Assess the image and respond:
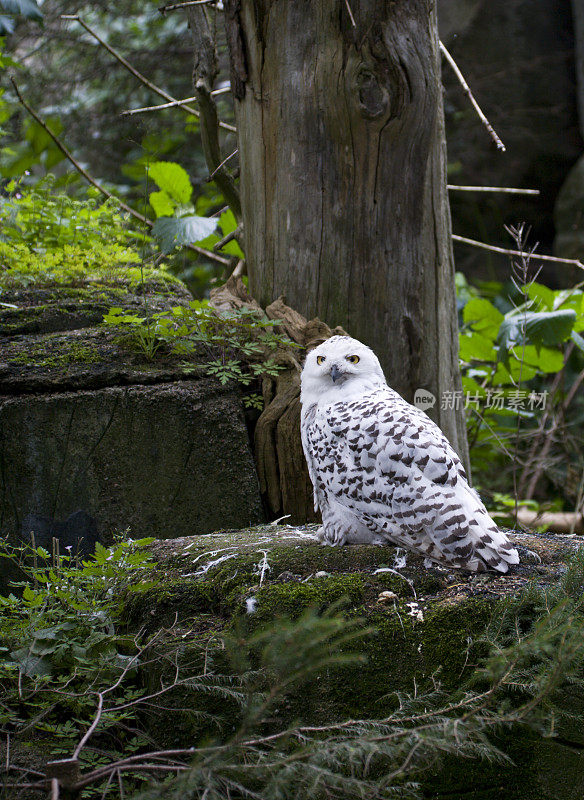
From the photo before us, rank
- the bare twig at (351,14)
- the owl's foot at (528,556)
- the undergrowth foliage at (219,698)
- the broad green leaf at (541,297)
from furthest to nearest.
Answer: the broad green leaf at (541,297) < the bare twig at (351,14) < the owl's foot at (528,556) < the undergrowth foliage at (219,698)

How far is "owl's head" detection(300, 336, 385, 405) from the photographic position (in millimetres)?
2844

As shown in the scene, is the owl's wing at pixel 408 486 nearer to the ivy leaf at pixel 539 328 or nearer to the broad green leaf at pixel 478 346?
the ivy leaf at pixel 539 328

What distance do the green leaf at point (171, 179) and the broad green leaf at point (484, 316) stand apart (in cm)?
222

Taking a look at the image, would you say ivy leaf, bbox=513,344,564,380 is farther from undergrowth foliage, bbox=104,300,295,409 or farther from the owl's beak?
the owl's beak

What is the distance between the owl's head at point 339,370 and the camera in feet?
9.33

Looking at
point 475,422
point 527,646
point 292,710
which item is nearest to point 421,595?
point 292,710

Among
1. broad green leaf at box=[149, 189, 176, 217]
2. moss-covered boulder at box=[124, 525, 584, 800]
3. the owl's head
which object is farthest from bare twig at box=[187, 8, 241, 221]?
moss-covered boulder at box=[124, 525, 584, 800]

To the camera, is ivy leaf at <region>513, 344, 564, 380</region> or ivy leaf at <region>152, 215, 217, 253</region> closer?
ivy leaf at <region>152, 215, 217, 253</region>

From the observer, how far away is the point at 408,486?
2443mm

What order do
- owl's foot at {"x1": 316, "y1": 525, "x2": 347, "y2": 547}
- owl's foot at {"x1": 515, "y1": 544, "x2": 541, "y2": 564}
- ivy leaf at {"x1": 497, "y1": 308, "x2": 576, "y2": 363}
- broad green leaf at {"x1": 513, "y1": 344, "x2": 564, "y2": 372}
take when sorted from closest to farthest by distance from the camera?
1. owl's foot at {"x1": 515, "y1": 544, "x2": 541, "y2": 564}
2. owl's foot at {"x1": 316, "y1": 525, "x2": 347, "y2": 547}
3. ivy leaf at {"x1": 497, "y1": 308, "x2": 576, "y2": 363}
4. broad green leaf at {"x1": 513, "y1": 344, "x2": 564, "y2": 372}

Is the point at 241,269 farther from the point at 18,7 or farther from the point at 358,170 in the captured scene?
the point at 18,7

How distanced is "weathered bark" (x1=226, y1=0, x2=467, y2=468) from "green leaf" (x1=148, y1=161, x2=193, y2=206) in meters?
0.71

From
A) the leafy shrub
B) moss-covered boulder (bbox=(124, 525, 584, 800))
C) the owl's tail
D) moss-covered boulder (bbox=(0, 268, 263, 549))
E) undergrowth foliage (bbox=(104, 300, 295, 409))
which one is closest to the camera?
moss-covered boulder (bbox=(124, 525, 584, 800))

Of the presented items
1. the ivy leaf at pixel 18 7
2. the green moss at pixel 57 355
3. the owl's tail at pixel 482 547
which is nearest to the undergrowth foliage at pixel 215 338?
the green moss at pixel 57 355
